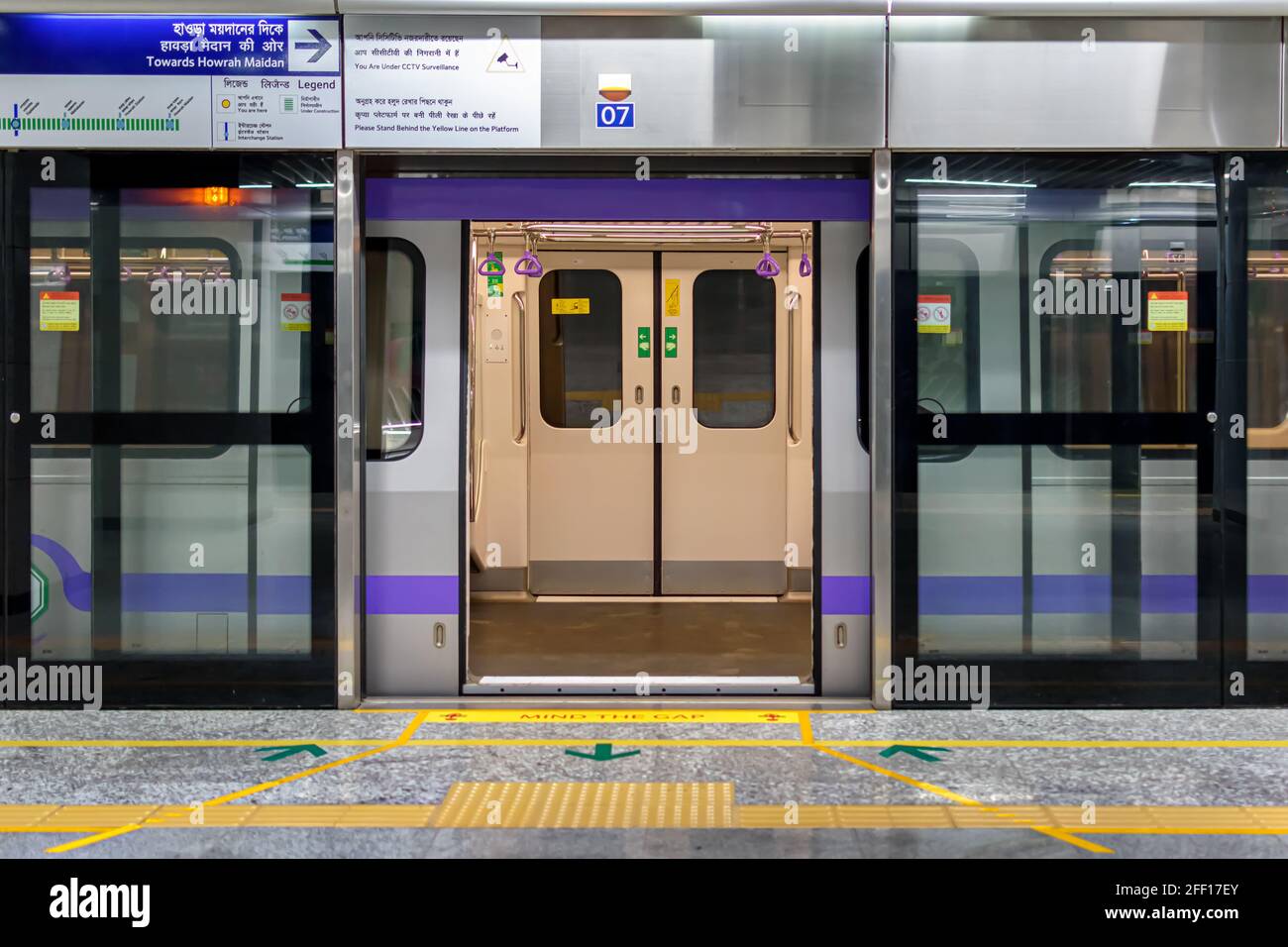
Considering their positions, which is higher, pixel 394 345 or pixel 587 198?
pixel 587 198

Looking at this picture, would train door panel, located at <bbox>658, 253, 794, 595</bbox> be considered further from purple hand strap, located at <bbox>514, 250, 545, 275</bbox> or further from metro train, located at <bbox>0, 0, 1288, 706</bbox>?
metro train, located at <bbox>0, 0, 1288, 706</bbox>

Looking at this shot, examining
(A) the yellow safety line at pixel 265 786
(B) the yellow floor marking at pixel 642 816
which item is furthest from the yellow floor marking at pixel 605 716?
(B) the yellow floor marking at pixel 642 816

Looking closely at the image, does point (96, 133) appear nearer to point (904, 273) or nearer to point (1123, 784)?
point (904, 273)

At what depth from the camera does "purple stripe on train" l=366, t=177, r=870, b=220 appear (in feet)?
18.2

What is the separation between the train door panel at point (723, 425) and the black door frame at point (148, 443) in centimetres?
357

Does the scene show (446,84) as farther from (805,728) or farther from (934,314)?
(805,728)

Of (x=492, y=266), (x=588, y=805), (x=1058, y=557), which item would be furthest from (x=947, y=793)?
(x=492, y=266)

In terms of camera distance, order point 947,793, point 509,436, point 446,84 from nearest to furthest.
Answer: point 947,793
point 446,84
point 509,436

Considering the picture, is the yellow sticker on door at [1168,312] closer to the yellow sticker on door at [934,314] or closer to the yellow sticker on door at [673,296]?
the yellow sticker on door at [934,314]

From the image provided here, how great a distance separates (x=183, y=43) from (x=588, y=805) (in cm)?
364

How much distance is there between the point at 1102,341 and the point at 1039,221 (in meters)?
0.60

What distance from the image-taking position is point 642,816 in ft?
13.5

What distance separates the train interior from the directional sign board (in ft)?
10.5

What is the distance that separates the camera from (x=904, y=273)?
5.37 meters
